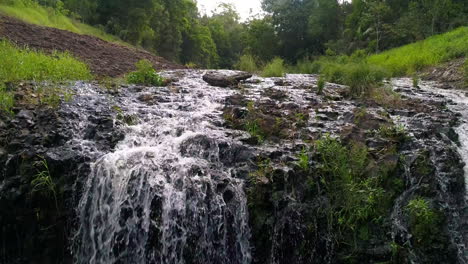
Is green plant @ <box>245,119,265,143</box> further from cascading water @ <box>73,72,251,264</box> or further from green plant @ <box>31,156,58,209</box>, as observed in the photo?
green plant @ <box>31,156,58,209</box>

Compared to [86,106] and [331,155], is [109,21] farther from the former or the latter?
[331,155]

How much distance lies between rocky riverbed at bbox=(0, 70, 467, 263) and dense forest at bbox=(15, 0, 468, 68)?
1175cm

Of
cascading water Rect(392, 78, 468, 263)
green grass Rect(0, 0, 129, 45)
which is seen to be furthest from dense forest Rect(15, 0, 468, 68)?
cascading water Rect(392, 78, 468, 263)

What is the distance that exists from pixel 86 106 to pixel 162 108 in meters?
1.54

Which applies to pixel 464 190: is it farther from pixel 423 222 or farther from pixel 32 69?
pixel 32 69

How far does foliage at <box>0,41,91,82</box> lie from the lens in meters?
7.79

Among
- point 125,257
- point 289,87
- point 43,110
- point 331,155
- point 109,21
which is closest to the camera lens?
point 125,257

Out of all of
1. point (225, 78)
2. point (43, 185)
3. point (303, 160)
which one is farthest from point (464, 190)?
point (225, 78)

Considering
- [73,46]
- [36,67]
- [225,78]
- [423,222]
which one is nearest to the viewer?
[423,222]

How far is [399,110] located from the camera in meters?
7.69

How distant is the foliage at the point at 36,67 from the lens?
779 centimetres

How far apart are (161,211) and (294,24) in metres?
28.0

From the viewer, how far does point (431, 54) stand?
1396 cm

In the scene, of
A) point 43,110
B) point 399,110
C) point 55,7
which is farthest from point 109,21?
point 399,110
